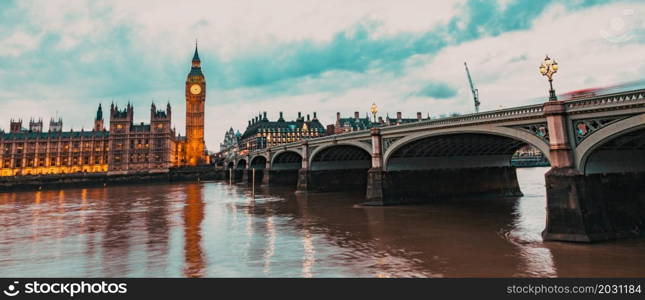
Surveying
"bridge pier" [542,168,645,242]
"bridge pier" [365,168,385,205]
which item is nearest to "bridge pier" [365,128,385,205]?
"bridge pier" [365,168,385,205]

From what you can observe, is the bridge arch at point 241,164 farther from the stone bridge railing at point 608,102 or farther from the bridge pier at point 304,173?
the stone bridge railing at point 608,102

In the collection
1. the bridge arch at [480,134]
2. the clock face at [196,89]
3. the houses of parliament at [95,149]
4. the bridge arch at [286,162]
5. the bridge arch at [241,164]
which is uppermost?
the clock face at [196,89]

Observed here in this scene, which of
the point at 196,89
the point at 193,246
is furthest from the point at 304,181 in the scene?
the point at 196,89

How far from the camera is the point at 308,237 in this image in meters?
20.0

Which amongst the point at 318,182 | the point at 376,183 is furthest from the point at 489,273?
the point at 318,182

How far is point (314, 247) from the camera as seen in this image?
1736 cm

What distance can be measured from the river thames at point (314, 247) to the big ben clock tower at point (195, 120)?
142m

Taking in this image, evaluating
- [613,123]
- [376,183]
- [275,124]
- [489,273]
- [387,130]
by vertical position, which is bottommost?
[489,273]

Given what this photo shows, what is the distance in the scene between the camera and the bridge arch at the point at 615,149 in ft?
49.9

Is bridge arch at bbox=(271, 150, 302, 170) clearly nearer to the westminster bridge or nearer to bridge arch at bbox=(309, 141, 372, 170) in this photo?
bridge arch at bbox=(309, 141, 372, 170)

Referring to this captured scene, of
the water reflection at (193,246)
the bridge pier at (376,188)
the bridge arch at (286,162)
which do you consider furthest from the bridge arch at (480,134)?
the bridge arch at (286,162)

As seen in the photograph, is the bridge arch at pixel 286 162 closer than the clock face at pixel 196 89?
Yes
